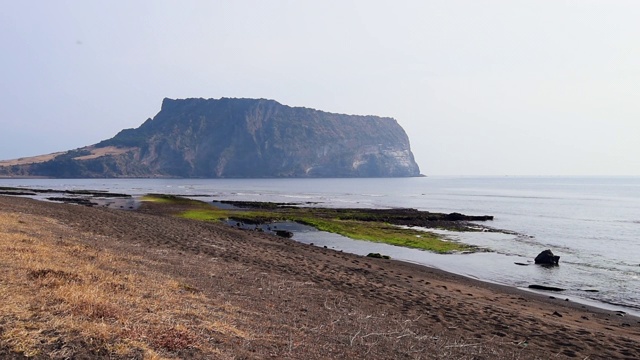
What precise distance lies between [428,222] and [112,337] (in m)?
49.8

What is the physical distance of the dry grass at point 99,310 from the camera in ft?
20.9

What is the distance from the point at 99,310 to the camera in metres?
7.77

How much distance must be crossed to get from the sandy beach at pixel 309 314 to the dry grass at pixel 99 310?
4 cm

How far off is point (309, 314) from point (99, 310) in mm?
5063

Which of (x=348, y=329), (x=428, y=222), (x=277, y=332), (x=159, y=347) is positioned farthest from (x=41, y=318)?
(x=428, y=222)

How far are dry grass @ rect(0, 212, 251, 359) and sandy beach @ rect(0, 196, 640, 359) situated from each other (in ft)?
0.12

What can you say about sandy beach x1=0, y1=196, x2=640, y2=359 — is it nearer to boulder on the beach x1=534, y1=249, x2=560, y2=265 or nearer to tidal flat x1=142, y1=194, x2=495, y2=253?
boulder on the beach x1=534, y1=249, x2=560, y2=265

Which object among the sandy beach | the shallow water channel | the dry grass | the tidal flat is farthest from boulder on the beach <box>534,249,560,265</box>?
the dry grass

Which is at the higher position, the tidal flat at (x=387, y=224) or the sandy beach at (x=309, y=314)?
the sandy beach at (x=309, y=314)

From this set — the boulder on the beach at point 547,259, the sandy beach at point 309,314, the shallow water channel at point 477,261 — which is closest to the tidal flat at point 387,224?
the shallow water channel at point 477,261

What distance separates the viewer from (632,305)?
1955cm

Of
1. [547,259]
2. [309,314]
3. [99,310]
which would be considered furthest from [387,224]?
[99,310]

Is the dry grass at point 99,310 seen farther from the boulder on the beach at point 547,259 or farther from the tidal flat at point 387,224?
the tidal flat at point 387,224

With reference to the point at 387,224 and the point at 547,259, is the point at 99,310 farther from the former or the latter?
the point at 387,224
